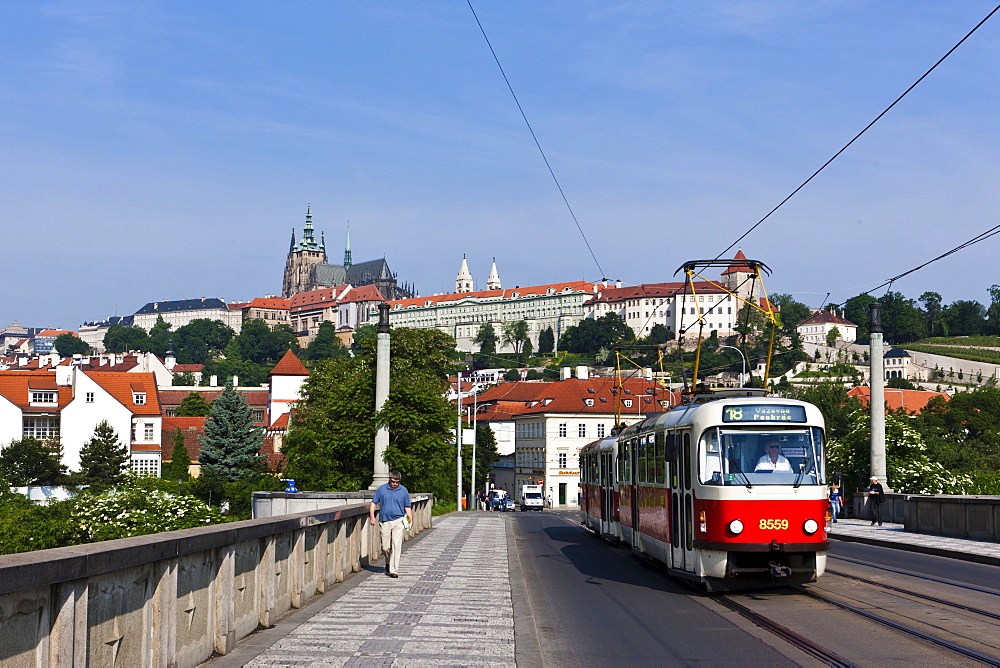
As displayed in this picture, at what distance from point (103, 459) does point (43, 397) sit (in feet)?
49.7

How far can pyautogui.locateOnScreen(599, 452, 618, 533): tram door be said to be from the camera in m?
24.8

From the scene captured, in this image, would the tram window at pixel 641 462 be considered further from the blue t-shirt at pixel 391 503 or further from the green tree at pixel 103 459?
the green tree at pixel 103 459

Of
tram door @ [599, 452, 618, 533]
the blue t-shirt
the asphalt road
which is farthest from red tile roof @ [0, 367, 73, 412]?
the blue t-shirt

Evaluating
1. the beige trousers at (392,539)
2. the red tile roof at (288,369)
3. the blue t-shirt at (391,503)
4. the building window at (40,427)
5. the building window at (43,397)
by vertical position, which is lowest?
the beige trousers at (392,539)

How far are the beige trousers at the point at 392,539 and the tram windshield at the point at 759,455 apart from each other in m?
4.41

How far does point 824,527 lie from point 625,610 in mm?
2763

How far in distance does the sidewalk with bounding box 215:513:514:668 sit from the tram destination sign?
3625 mm

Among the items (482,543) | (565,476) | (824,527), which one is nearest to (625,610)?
(824,527)

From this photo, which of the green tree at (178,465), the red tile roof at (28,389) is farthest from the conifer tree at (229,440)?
the red tile roof at (28,389)

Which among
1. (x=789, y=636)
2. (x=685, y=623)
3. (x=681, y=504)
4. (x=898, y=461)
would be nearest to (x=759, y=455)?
(x=681, y=504)

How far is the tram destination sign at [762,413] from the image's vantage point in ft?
47.7

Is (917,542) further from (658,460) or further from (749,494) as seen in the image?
(749,494)

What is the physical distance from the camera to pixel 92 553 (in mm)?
6207

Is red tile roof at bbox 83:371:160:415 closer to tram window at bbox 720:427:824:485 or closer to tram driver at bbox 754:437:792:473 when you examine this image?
tram window at bbox 720:427:824:485
